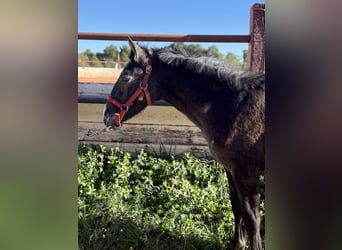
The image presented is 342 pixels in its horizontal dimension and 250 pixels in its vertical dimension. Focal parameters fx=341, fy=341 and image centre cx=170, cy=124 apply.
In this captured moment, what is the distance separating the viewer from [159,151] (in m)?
3.93

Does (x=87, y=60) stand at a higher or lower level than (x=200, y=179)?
higher

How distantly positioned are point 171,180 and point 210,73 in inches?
54.8

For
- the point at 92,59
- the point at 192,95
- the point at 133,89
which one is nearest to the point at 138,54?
the point at 133,89

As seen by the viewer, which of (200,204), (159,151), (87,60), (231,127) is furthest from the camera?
(159,151)

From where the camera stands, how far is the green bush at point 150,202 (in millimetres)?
3041

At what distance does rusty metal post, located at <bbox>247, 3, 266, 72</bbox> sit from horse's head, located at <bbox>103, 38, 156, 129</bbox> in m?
0.98

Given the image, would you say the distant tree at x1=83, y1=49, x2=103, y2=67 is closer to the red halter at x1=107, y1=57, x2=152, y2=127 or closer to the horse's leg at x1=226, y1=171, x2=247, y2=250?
the red halter at x1=107, y1=57, x2=152, y2=127

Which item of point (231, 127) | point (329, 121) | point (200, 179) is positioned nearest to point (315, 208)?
point (329, 121)

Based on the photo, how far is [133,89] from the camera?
284cm

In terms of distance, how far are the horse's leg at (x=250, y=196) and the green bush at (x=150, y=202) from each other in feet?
1.81

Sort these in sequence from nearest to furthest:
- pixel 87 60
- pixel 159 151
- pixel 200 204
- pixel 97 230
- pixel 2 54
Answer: pixel 2 54, pixel 97 230, pixel 200 204, pixel 87 60, pixel 159 151

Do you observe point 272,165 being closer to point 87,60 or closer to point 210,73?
point 210,73

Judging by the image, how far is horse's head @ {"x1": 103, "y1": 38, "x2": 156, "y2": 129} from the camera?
9.19 feet

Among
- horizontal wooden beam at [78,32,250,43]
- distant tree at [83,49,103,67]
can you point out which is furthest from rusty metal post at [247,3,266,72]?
distant tree at [83,49,103,67]
